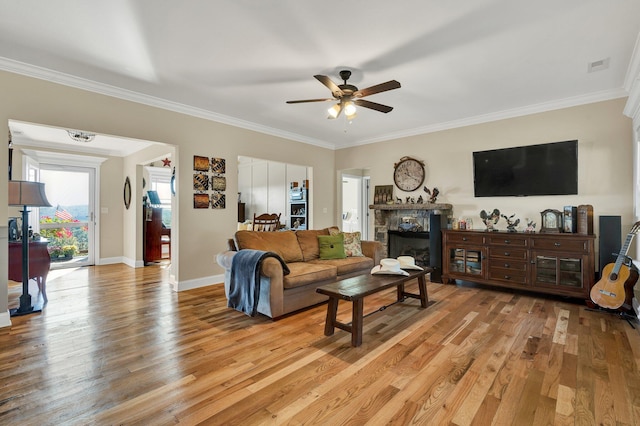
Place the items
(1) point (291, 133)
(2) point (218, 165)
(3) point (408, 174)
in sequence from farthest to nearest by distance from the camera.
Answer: (1) point (291, 133) < (3) point (408, 174) < (2) point (218, 165)

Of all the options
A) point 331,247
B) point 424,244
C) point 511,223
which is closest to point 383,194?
point 424,244

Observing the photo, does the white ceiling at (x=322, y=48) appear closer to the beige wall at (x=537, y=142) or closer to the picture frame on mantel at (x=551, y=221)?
the beige wall at (x=537, y=142)

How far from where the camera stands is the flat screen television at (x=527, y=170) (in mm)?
4086

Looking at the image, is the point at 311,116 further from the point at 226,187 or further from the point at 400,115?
the point at 226,187

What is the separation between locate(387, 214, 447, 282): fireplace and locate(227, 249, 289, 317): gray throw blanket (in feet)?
9.00

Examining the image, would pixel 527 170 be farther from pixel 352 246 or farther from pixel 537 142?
pixel 352 246

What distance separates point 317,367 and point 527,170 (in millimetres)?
4081

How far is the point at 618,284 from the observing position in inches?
124

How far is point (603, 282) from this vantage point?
3.29 meters

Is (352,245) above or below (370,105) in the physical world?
below

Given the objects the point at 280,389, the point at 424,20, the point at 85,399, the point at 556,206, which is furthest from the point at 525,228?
the point at 85,399

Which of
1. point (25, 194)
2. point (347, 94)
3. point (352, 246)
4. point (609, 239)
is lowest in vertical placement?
point (352, 246)

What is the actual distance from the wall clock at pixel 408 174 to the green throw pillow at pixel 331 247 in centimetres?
199

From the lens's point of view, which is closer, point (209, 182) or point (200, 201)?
point (200, 201)
